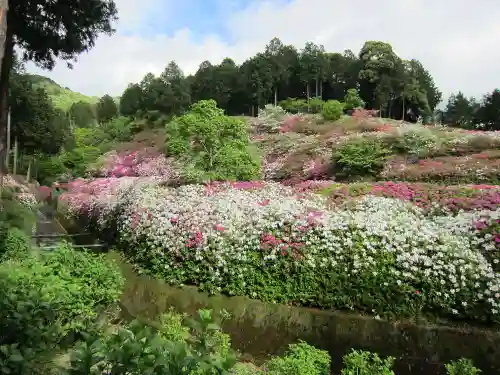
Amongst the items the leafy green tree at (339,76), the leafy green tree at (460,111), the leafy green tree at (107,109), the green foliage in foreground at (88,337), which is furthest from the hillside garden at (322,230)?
the leafy green tree at (107,109)

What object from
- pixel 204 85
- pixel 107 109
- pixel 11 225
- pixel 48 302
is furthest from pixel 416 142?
pixel 107 109

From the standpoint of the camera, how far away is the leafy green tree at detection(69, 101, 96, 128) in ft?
225

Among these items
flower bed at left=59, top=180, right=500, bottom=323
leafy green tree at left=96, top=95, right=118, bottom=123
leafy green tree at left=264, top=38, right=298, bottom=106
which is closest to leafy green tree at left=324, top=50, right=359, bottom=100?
leafy green tree at left=264, top=38, right=298, bottom=106

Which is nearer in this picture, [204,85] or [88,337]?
[88,337]

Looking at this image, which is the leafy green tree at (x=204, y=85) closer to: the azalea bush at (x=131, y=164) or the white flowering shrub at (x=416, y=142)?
the azalea bush at (x=131, y=164)

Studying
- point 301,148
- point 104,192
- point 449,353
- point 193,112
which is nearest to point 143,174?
point 104,192

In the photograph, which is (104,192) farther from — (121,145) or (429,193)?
(121,145)

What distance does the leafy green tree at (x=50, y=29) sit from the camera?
27.9ft

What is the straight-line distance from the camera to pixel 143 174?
78.7 ft

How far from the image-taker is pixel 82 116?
69.3 meters

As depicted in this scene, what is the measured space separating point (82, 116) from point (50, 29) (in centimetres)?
6541

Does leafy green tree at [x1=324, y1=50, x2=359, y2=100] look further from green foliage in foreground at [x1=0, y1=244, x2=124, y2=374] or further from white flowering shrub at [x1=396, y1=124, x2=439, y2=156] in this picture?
green foliage in foreground at [x1=0, y1=244, x2=124, y2=374]

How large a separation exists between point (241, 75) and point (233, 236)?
3905 cm

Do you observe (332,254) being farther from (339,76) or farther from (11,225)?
(339,76)
